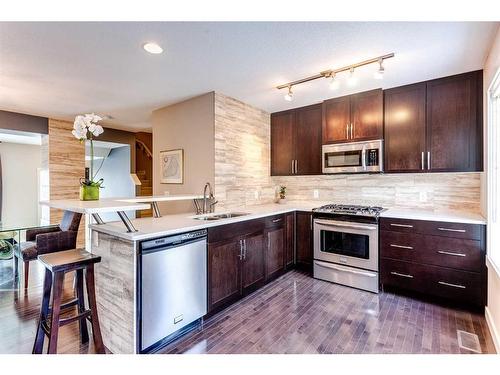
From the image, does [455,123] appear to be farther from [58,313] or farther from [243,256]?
[58,313]

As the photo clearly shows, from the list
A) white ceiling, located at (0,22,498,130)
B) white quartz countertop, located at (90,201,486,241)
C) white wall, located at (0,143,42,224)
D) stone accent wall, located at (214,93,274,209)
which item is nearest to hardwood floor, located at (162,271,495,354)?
white quartz countertop, located at (90,201,486,241)

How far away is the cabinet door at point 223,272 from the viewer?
2277 millimetres

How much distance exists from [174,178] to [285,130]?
1904 millimetres

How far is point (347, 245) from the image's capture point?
9.98 ft

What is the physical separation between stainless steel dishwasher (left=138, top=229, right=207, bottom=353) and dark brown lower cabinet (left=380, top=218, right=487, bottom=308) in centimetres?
205

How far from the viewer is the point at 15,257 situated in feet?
10.0

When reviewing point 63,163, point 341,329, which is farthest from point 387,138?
point 63,163

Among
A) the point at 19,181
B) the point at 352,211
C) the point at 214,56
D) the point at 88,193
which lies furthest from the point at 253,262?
the point at 19,181

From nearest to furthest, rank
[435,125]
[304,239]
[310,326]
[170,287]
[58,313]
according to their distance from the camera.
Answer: [58,313] → [170,287] → [310,326] → [435,125] → [304,239]

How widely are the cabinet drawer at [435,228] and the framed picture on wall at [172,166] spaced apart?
8.70 feet

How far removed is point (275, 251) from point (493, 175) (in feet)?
7.42

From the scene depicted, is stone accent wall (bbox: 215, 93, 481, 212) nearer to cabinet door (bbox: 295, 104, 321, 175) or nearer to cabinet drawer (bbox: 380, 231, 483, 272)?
cabinet door (bbox: 295, 104, 321, 175)

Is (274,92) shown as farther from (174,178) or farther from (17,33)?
(17,33)

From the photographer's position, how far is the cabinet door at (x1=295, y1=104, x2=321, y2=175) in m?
3.64
